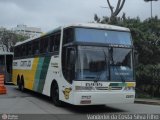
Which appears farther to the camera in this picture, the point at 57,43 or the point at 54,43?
the point at 54,43

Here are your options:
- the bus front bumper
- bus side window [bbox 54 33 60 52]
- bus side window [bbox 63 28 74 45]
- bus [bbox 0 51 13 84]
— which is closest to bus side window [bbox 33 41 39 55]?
bus side window [bbox 54 33 60 52]

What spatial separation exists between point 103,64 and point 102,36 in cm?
117

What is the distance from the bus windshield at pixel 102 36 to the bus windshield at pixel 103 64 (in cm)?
30

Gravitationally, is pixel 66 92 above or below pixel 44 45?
below

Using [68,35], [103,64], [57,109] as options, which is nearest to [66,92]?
[57,109]

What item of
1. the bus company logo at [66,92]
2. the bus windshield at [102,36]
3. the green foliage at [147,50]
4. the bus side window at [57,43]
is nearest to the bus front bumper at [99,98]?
the bus company logo at [66,92]

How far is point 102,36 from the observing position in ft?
48.6

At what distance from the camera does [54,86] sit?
16.8 m

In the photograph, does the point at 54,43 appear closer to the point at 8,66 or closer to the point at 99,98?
the point at 99,98

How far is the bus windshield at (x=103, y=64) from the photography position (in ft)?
45.9

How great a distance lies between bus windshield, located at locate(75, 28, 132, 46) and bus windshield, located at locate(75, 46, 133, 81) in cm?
30

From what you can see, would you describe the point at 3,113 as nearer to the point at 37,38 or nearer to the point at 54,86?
the point at 54,86

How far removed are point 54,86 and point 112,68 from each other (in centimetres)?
342

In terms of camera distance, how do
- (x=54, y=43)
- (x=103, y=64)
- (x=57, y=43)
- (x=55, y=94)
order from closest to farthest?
1. (x=103, y=64)
2. (x=57, y=43)
3. (x=55, y=94)
4. (x=54, y=43)
